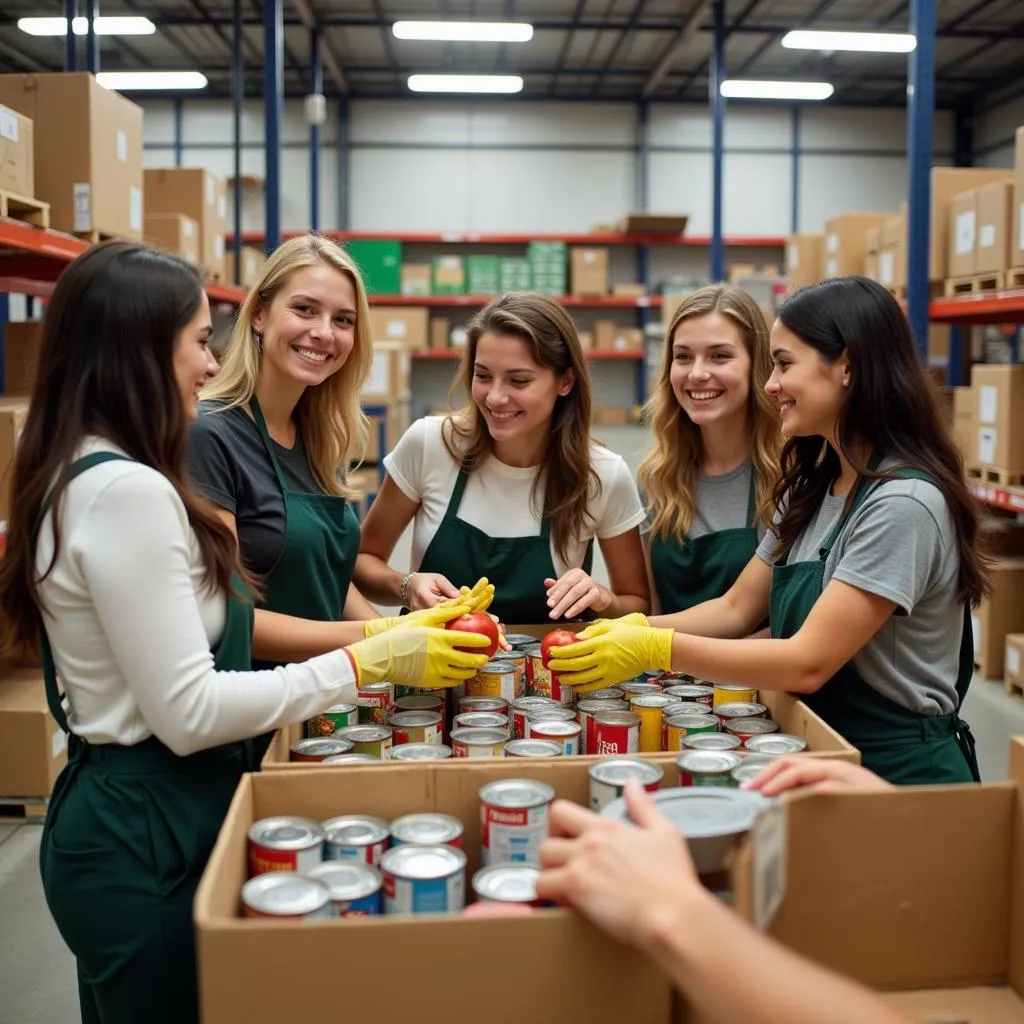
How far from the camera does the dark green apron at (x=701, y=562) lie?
2482 mm

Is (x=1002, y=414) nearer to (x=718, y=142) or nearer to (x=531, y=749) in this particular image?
(x=531, y=749)

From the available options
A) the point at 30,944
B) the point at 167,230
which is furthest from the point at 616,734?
the point at 167,230

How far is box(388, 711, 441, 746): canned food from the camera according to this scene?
1.65 metres

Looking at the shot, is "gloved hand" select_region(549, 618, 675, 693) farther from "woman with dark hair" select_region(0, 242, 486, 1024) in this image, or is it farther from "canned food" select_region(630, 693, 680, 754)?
"woman with dark hair" select_region(0, 242, 486, 1024)

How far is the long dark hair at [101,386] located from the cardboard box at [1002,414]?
177 inches

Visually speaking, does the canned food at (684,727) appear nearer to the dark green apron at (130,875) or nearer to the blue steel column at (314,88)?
the dark green apron at (130,875)

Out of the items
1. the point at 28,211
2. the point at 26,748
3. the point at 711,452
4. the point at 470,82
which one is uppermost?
the point at 470,82

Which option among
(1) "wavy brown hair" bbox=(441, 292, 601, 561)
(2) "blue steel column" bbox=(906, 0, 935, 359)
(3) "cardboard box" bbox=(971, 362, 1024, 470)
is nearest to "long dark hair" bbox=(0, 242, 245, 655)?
(1) "wavy brown hair" bbox=(441, 292, 601, 561)

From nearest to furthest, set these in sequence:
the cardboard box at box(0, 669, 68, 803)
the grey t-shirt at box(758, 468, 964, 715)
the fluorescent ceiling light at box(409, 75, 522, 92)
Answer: the grey t-shirt at box(758, 468, 964, 715) → the cardboard box at box(0, 669, 68, 803) → the fluorescent ceiling light at box(409, 75, 522, 92)

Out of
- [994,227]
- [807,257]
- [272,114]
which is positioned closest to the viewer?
[994,227]

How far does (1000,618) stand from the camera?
547 cm

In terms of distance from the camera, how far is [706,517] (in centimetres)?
256

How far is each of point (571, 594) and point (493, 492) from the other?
0.43 m

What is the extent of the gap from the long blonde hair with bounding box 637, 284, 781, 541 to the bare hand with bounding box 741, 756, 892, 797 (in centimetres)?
123
